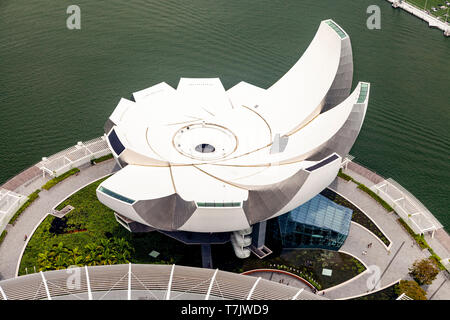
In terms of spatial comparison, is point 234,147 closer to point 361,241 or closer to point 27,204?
point 361,241

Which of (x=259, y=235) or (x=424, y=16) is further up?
(x=424, y=16)

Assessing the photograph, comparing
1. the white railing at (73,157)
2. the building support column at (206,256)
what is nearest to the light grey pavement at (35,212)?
the white railing at (73,157)

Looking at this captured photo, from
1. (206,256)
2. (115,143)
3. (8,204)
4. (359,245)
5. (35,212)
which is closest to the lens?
(115,143)

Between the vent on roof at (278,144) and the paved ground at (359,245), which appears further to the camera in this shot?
the vent on roof at (278,144)

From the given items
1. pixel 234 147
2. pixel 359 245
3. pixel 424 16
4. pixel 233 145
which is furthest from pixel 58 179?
pixel 424 16

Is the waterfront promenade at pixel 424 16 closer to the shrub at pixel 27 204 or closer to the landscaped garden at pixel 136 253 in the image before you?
the landscaped garden at pixel 136 253

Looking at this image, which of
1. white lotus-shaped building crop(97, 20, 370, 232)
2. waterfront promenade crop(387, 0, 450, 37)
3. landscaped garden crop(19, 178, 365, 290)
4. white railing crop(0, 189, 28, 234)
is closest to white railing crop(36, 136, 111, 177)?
white railing crop(0, 189, 28, 234)

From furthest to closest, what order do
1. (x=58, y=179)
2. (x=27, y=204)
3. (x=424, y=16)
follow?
(x=424, y=16), (x=58, y=179), (x=27, y=204)
